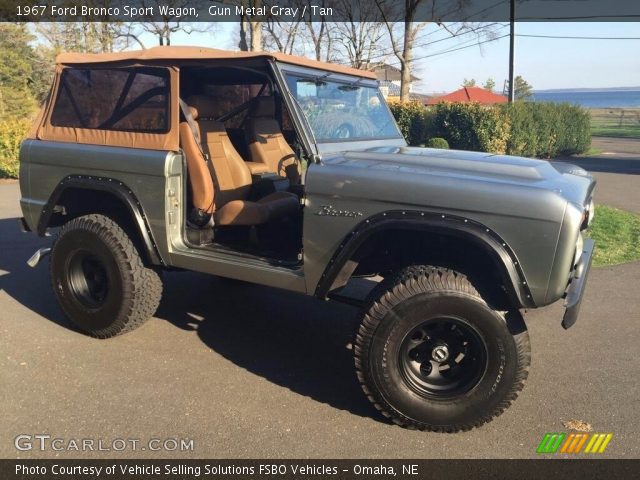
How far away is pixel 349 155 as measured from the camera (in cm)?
341

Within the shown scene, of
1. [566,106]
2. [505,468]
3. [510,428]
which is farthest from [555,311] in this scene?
[566,106]

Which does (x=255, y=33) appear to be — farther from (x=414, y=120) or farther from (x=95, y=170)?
(x=95, y=170)

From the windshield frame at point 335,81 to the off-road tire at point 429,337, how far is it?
108 centimetres

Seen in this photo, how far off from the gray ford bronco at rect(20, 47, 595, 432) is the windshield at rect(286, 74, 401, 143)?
2 cm

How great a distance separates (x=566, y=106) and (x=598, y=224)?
45.8ft

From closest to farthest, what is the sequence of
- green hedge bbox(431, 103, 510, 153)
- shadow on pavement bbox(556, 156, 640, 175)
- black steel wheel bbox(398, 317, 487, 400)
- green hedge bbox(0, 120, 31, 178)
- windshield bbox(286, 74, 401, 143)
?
black steel wheel bbox(398, 317, 487, 400) → windshield bbox(286, 74, 401, 143) → green hedge bbox(0, 120, 31, 178) → shadow on pavement bbox(556, 156, 640, 175) → green hedge bbox(431, 103, 510, 153)

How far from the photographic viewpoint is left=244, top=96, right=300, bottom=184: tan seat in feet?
15.0

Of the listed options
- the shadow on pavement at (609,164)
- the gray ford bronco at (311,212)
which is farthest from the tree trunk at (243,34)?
the gray ford bronco at (311,212)

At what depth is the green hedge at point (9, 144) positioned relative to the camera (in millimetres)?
12945

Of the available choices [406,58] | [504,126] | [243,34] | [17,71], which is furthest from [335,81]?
[406,58]

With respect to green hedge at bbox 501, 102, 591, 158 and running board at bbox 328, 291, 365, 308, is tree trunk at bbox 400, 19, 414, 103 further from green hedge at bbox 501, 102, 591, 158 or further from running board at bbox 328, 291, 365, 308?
running board at bbox 328, 291, 365, 308

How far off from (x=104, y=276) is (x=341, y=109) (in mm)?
2185

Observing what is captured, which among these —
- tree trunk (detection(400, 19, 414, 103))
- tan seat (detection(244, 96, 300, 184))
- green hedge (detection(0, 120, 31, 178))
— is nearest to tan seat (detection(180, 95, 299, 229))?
tan seat (detection(244, 96, 300, 184))

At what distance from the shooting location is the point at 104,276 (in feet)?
13.4
